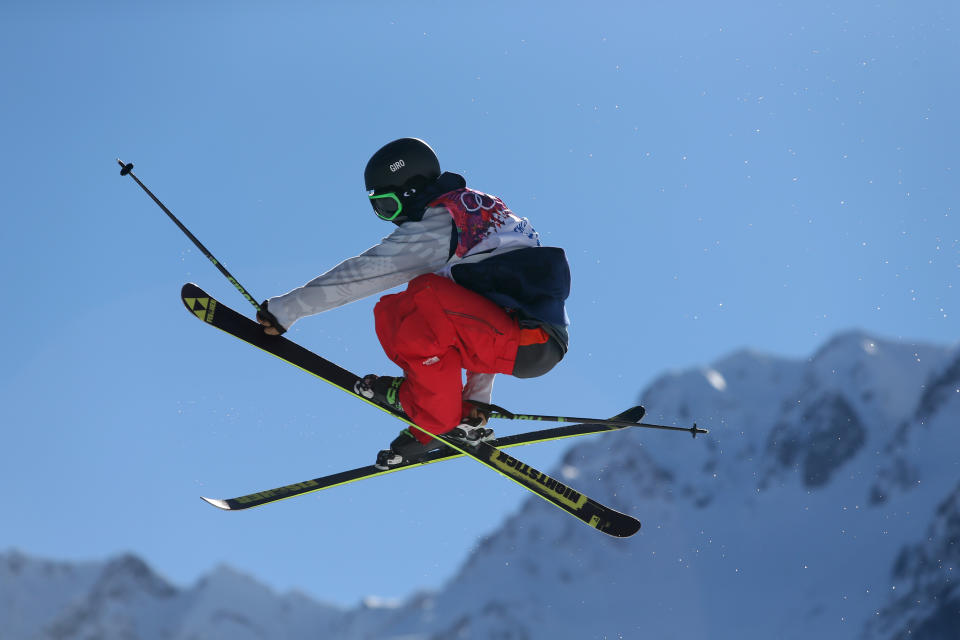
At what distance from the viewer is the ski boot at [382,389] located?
675 cm

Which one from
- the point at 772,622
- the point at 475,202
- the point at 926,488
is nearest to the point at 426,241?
the point at 475,202

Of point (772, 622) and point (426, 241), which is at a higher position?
point (772, 622)

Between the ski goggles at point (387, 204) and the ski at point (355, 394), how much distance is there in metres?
1.15

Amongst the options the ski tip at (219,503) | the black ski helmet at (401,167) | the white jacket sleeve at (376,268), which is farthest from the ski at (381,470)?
the black ski helmet at (401,167)

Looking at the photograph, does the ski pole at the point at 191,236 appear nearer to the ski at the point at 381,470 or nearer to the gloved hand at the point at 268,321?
the gloved hand at the point at 268,321

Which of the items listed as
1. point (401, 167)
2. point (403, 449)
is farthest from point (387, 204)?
point (403, 449)

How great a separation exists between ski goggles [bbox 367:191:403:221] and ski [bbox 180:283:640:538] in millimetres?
1152

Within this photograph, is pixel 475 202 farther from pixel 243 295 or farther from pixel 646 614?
pixel 646 614

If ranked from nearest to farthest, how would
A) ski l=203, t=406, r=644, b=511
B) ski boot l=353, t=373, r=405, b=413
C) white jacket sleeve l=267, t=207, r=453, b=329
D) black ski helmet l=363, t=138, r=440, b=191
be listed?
white jacket sleeve l=267, t=207, r=453, b=329
black ski helmet l=363, t=138, r=440, b=191
ski boot l=353, t=373, r=405, b=413
ski l=203, t=406, r=644, b=511

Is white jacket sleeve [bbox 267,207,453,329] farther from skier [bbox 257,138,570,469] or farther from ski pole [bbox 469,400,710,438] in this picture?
ski pole [bbox 469,400,710,438]

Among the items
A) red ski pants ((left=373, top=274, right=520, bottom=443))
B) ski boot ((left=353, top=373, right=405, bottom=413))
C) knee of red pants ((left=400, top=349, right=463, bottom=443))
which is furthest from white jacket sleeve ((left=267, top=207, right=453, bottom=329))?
ski boot ((left=353, top=373, right=405, bottom=413))

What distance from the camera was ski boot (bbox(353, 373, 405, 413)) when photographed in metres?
6.75

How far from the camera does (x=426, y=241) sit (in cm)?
623

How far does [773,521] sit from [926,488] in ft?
94.6
